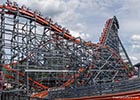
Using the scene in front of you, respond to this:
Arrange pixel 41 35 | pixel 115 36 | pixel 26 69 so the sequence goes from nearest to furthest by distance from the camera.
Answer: pixel 26 69 → pixel 41 35 → pixel 115 36

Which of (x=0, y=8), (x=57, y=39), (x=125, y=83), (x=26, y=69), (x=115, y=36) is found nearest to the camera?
(x=125, y=83)

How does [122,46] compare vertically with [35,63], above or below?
above

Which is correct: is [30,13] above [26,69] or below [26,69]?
above

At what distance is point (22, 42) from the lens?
81.6 ft

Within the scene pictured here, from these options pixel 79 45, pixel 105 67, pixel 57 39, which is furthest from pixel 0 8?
pixel 105 67

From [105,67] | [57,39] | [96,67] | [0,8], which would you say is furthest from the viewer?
[105,67]

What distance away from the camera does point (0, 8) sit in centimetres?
2438

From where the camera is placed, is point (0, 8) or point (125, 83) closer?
point (125, 83)

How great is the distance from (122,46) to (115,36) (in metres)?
2.06

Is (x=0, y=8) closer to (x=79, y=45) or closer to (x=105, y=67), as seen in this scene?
(x=79, y=45)

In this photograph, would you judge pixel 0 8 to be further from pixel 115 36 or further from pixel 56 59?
pixel 115 36

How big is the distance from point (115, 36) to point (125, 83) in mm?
28076

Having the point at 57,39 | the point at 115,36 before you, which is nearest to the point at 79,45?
the point at 57,39

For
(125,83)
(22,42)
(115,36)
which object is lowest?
(125,83)
